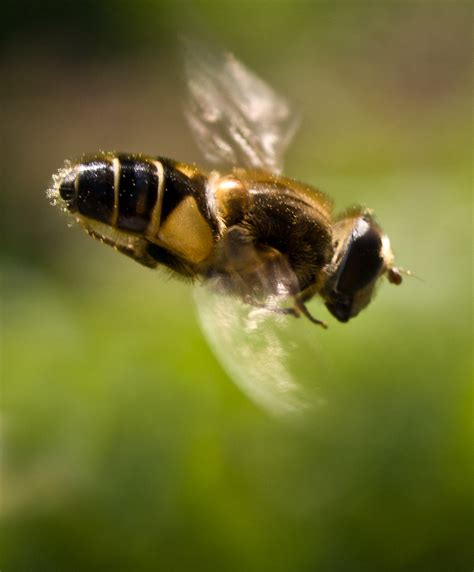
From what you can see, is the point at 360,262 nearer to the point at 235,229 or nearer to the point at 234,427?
the point at 235,229

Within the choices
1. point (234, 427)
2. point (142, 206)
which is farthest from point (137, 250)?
point (234, 427)

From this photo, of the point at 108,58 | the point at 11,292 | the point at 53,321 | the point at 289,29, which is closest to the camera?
the point at 53,321

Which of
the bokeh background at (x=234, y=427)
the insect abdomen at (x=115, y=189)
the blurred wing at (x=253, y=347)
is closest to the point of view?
the blurred wing at (x=253, y=347)

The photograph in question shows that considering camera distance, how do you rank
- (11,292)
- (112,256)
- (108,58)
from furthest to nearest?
(108,58) < (112,256) < (11,292)

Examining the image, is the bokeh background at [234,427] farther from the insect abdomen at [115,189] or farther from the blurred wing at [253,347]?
the insect abdomen at [115,189]

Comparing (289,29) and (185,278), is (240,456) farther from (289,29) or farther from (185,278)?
(289,29)

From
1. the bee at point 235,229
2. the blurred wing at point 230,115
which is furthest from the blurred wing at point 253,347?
the blurred wing at point 230,115

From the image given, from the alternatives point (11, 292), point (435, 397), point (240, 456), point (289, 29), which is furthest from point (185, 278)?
point (289, 29)

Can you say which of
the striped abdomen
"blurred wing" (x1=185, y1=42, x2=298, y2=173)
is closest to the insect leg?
the striped abdomen
